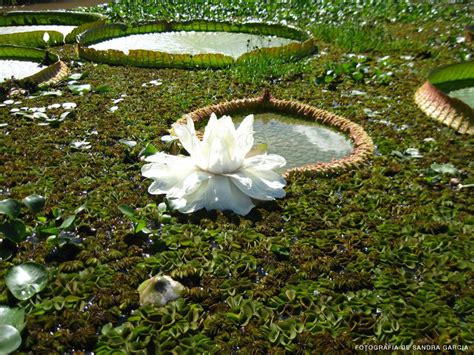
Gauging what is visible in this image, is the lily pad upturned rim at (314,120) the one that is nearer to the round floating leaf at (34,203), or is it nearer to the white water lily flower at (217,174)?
the white water lily flower at (217,174)

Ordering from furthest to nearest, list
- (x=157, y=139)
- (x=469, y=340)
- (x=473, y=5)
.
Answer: (x=473, y=5)
(x=157, y=139)
(x=469, y=340)

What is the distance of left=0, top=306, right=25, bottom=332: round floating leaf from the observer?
1682 mm

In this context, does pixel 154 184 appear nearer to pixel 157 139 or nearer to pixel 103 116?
pixel 157 139

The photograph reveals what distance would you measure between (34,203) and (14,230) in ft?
0.68

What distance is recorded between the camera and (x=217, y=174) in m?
2.45

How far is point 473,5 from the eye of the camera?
766cm

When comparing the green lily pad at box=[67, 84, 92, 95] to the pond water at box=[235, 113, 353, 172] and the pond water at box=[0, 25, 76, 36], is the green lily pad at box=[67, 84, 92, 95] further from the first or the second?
the pond water at box=[0, 25, 76, 36]

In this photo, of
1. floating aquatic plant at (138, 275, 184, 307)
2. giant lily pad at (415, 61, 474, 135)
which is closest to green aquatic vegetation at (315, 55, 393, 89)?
giant lily pad at (415, 61, 474, 135)

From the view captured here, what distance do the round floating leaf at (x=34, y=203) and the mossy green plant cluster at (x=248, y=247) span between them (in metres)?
0.06

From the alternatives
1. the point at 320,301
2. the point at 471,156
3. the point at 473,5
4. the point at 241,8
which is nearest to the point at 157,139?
the point at 320,301

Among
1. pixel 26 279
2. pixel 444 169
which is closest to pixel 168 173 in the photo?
pixel 26 279

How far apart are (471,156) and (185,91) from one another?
2.15 meters

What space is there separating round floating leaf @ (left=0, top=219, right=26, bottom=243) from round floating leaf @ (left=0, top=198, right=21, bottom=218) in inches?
1.4

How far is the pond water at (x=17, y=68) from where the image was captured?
15.1ft
